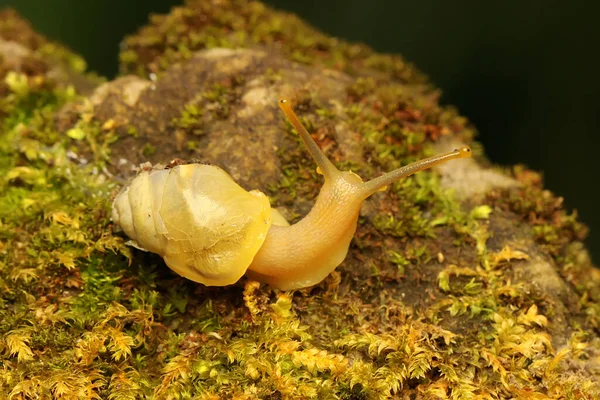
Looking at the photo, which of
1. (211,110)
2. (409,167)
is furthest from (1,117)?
(409,167)

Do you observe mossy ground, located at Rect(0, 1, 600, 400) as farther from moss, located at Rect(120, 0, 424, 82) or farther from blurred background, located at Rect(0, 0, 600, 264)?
blurred background, located at Rect(0, 0, 600, 264)

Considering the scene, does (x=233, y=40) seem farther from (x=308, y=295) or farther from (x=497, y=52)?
(x=497, y=52)

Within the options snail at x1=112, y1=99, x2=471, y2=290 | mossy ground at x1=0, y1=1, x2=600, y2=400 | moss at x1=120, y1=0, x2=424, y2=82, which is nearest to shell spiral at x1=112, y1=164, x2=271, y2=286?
snail at x1=112, y1=99, x2=471, y2=290

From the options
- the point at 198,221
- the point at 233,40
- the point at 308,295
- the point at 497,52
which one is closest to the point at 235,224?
the point at 198,221

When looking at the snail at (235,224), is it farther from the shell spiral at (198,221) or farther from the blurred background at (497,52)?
the blurred background at (497,52)

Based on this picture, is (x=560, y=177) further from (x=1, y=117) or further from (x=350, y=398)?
(x=1, y=117)

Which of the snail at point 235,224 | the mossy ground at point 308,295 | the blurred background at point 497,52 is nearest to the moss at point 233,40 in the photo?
the mossy ground at point 308,295
